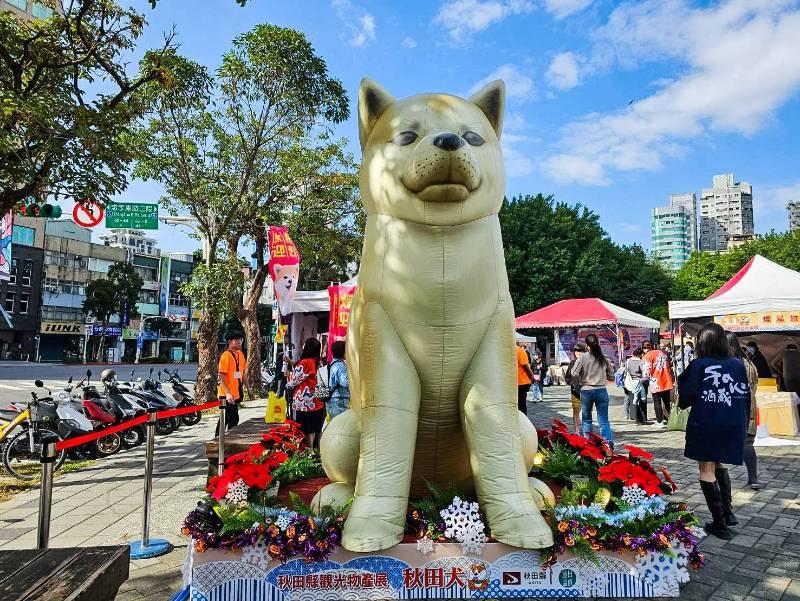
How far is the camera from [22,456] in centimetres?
665

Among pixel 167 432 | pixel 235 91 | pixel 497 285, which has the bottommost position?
pixel 167 432

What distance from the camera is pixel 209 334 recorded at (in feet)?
40.3

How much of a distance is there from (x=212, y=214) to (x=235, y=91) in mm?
2783

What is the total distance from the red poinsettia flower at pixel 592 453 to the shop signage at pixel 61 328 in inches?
1922

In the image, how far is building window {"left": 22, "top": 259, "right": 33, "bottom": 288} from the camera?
134 ft

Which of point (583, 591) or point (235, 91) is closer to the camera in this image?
point (583, 591)

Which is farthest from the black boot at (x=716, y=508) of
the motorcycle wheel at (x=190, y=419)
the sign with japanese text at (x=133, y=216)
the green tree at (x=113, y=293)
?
the green tree at (x=113, y=293)

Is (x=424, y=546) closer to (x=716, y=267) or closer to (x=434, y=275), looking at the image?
(x=434, y=275)

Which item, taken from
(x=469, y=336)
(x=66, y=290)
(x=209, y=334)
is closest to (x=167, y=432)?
(x=209, y=334)

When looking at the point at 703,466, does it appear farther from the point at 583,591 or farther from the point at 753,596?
the point at 583,591

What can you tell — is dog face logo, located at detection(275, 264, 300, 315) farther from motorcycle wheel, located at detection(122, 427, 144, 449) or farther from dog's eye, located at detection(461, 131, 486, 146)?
dog's eye, located at detection(461, 131, 486, 146)

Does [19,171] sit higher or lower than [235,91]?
lower

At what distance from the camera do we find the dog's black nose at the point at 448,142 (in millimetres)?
2463

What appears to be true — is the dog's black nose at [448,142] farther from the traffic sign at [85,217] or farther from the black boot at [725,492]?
the traffic sign at [85,217]
